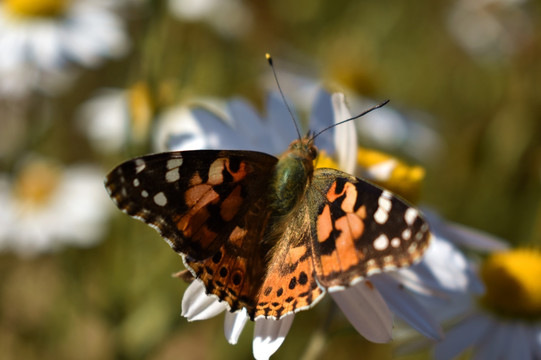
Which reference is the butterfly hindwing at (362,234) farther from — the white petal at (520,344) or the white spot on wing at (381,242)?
the white petal at (520,344)

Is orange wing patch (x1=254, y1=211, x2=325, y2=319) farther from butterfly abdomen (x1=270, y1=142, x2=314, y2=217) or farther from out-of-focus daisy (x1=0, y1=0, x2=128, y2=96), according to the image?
out-of-focus daisy (x1=0, y1=0, x2=128, y2=96)

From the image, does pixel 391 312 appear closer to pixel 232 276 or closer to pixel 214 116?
pixel 232 276

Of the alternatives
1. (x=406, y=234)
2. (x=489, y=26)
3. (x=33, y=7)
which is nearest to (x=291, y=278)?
(x=406, y=234)

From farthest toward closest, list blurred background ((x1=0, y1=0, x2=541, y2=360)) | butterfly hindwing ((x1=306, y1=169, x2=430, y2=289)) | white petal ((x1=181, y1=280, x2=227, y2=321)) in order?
blurred background ((x1=0, y1=0, x2=541, y2=360)) → white petal ((x1=181, y1=280, x2=227, y2=321)) → butterfly hindwing ((x1=306, y1=169, x2=430, y2=289))

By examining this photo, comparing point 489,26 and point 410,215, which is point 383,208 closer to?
point 410,215

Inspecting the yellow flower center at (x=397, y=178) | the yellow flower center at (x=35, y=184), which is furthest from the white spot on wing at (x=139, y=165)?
the yellow flower center at (x=35, y=184)

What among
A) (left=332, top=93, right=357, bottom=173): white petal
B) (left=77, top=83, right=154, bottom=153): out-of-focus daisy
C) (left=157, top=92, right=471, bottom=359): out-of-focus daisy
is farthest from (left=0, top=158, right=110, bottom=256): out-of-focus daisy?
(left=332, top=93, right=357, bottom=173): white petal

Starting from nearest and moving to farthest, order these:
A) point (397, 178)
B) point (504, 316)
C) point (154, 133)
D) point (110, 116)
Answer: point (397, 178) → point (504, 316) → point (154, 133) → point (110, 116)
